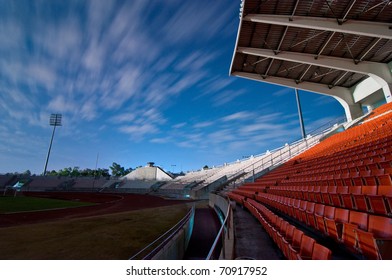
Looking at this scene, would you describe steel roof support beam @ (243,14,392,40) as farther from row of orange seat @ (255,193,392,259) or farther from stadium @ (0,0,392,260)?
row of orange seat @ (255,193,392,259)

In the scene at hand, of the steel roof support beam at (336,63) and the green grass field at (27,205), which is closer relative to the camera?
the green grass field at (27,205)

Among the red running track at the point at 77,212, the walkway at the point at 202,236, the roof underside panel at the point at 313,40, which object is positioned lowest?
the walkway at the point at 202,236

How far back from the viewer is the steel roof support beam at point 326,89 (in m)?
21.2

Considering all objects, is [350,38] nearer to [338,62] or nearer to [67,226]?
[338,62]

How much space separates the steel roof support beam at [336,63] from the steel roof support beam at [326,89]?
440 centimetres

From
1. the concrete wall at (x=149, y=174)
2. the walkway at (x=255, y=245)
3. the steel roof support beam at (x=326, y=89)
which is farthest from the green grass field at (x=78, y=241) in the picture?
the concrete wall at (x=149, y=174)

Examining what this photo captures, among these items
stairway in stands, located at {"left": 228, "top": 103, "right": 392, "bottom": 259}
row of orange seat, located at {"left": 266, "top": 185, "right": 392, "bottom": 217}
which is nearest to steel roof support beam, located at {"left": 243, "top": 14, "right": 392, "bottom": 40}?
stairway in stands, located at {"left": 228, "top": 103, "right": 392, "bottom": 259}

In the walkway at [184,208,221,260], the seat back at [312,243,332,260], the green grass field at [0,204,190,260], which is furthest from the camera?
the walkway at [184,208,221,260]

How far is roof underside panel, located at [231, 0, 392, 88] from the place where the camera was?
1307 centimetres

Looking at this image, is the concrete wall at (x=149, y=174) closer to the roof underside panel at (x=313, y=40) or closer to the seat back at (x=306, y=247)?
the roof underside panel at (x=313, y=40)

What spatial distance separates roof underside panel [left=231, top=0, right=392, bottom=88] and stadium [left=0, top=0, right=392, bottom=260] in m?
0.07

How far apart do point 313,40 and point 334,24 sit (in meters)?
2.66

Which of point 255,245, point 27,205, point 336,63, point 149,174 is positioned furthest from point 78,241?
point 149,174
